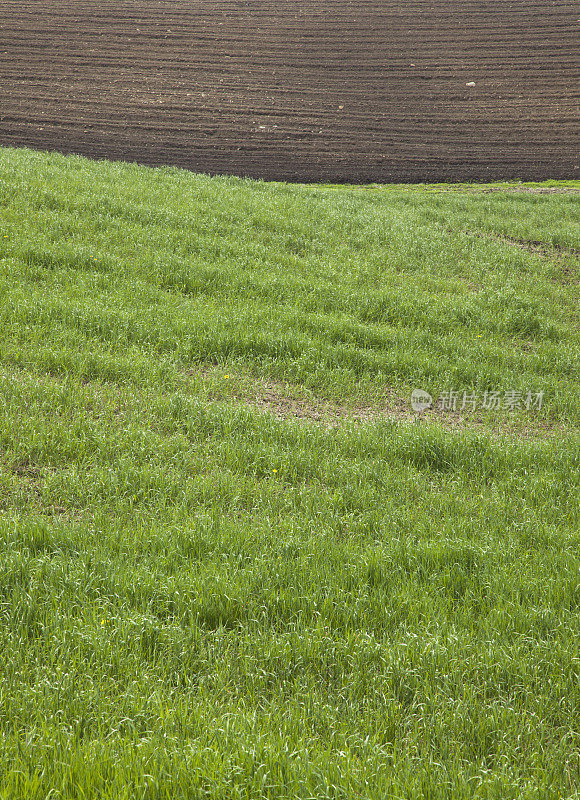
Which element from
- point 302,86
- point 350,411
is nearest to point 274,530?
point 350,411

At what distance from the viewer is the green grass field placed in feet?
9.15

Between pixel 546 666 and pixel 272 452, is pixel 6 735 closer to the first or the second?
pixel 546 666

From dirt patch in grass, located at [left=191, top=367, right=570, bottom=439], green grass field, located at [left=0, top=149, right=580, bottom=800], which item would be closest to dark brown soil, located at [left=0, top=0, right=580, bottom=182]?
green grass field, located at [left=0, top=149, right=580, bottom=800]

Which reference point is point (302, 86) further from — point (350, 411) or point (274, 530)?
point (274, 530)

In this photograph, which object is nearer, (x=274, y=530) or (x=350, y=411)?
(x=274, y=530)

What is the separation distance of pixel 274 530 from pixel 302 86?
92.5 ft

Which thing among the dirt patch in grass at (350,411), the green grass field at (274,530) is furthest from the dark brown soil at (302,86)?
the dirt patch in grass at (350,411)

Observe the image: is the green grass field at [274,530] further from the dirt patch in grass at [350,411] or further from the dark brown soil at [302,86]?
the dark brown soil at [302,86]

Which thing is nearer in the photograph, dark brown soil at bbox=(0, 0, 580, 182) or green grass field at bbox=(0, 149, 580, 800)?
green grass field at bbox=(0, 149, 580, 800)

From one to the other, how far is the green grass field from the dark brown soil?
44.8 feet

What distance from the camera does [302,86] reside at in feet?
90.8

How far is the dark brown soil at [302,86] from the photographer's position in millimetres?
22500

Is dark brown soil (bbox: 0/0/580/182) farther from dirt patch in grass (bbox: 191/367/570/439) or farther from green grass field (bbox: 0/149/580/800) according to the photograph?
dirt patch in grass (bbox: 191/367/570/439)

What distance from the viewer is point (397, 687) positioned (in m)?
3.19
